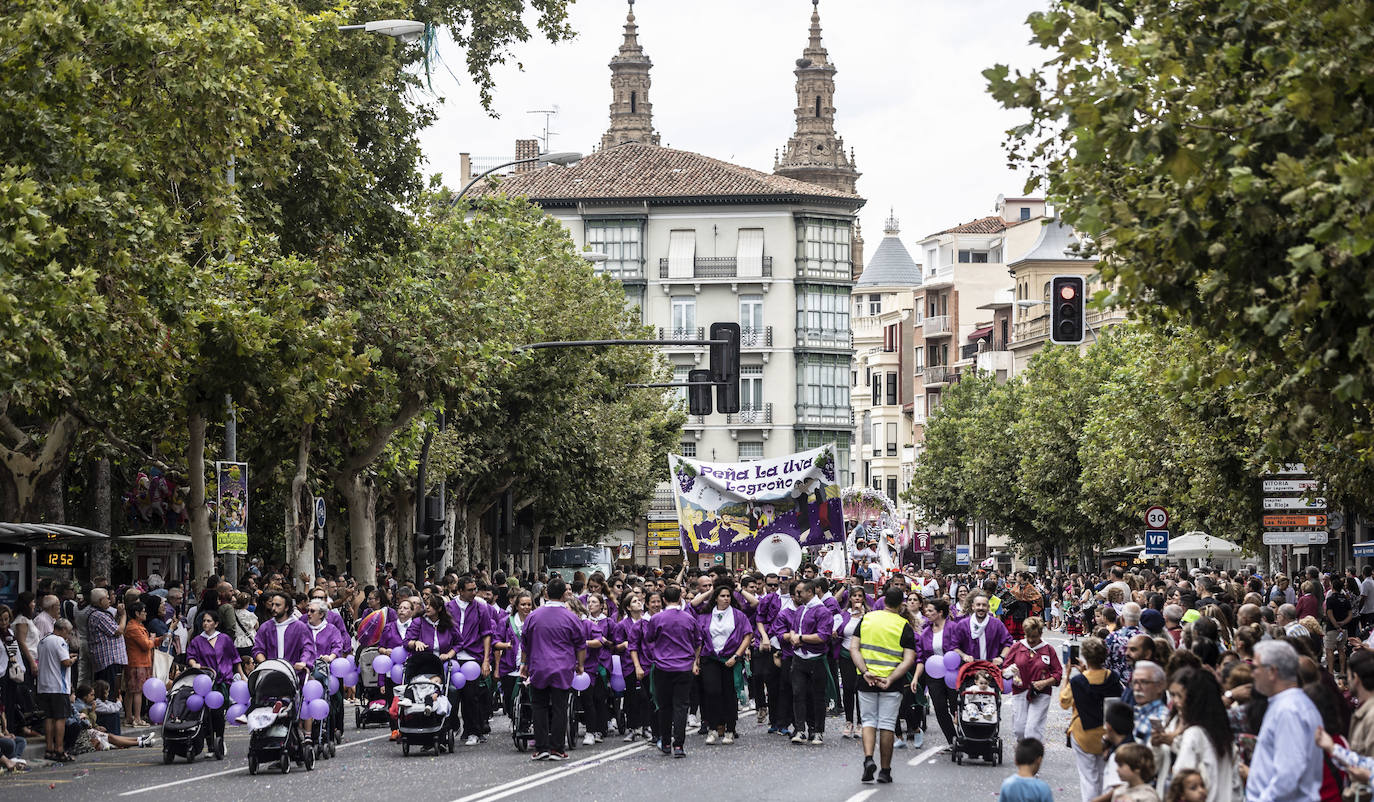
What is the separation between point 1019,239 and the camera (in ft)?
405

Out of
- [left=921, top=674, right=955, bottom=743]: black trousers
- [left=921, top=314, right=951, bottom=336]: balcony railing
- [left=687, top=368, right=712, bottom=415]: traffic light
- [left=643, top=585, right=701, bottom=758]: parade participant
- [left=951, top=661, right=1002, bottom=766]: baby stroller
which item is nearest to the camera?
[left=951, top=661, right=1002, bottom=766]: baby stroller

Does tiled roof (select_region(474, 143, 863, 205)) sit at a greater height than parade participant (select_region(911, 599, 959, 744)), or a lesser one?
greater

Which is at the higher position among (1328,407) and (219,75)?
(219,75)

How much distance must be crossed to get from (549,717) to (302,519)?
16114mm

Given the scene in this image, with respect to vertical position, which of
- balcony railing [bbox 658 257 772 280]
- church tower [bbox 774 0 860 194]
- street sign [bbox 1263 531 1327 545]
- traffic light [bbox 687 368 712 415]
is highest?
church tower [bbox 774 0 860 194]

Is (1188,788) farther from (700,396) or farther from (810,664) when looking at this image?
(700,396)

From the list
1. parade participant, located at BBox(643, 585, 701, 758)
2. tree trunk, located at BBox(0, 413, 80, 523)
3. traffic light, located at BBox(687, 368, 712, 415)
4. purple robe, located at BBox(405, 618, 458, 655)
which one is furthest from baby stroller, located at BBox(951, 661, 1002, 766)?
traffic light, located at BBox(687, 368, 712, 415)

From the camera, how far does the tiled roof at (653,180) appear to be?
3920 inches

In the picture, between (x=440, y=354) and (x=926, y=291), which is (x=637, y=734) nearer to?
(x=440, y=354)

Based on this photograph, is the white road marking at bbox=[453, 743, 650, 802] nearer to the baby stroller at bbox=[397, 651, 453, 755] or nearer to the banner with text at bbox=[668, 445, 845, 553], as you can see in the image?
the baby stroller at bbox=[397, 651, 453, 755]

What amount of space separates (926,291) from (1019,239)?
9.65m

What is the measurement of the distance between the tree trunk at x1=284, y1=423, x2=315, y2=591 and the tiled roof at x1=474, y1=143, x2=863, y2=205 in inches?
2430

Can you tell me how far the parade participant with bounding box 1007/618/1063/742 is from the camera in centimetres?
1803

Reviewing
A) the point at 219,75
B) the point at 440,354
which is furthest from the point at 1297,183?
the point at 440,354
